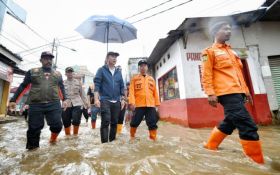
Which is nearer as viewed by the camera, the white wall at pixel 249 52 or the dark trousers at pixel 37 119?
the dark trousers at pixel 37 119

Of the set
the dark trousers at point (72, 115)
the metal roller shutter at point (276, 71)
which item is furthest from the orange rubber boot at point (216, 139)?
the metal roller shutter at point (276, 71)

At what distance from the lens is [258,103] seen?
283 inches

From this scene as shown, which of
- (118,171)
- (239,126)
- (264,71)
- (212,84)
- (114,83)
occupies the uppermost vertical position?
(264,71)

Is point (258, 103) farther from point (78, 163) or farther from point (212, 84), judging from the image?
point (78, 163)

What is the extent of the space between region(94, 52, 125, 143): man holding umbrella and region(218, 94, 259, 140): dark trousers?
199cm

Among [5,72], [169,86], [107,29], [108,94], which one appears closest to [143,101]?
[108,94]

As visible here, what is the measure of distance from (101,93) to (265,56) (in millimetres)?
7105

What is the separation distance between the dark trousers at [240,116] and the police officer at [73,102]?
149 inches

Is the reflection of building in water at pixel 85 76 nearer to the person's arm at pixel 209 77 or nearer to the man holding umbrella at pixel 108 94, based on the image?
the man holding umbrella at pixel 108 94

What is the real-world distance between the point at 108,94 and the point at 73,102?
6.09ft

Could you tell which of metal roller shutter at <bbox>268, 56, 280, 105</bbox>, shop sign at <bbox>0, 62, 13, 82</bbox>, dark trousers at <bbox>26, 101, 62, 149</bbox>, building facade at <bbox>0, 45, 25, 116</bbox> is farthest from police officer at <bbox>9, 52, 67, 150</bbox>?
shop sign at <bbox>0, 62, 13, 82</bbox>

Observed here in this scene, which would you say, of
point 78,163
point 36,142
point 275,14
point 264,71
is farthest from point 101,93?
point 275,14

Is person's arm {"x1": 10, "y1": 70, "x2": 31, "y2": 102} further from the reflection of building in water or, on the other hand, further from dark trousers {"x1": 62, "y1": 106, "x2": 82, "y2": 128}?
the reflection of building in water

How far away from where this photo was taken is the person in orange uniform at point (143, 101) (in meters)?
3.94
